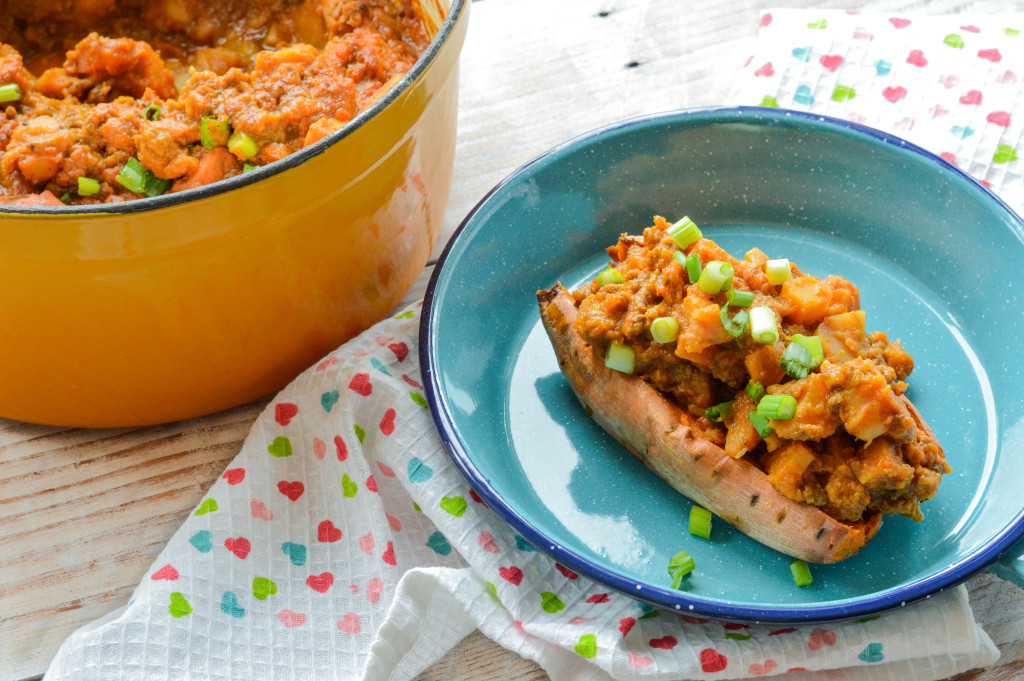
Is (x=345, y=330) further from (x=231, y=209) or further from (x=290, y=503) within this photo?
(x=231, y=209)

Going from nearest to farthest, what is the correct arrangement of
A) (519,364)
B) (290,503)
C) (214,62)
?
(290,503) < (519,364) < (214,62)

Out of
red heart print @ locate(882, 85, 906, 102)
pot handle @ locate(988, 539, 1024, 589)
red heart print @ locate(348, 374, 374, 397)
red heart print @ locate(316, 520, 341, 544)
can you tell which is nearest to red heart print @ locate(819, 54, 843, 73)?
red heart print @ locate(882, 85, 906, 102)

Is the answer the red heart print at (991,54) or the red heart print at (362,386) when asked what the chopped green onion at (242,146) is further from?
the red heart print at (991,54)

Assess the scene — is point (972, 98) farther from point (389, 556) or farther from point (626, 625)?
→ point (389, 556)

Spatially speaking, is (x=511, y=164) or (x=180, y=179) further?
(x=511, y=164)

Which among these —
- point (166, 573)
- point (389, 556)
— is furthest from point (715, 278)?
point (166, 573)

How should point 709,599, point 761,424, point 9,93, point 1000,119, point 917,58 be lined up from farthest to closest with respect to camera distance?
point 917,58 < point 1000,119 < point 9,93 < point 761,424 < point 709,599

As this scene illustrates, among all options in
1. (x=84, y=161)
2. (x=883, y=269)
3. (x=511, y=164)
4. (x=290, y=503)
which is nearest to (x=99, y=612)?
(x=290, y=503)

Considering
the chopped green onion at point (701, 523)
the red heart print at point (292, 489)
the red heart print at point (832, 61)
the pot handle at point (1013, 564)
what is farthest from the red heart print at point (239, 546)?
the red heart print at point (832, 61)
